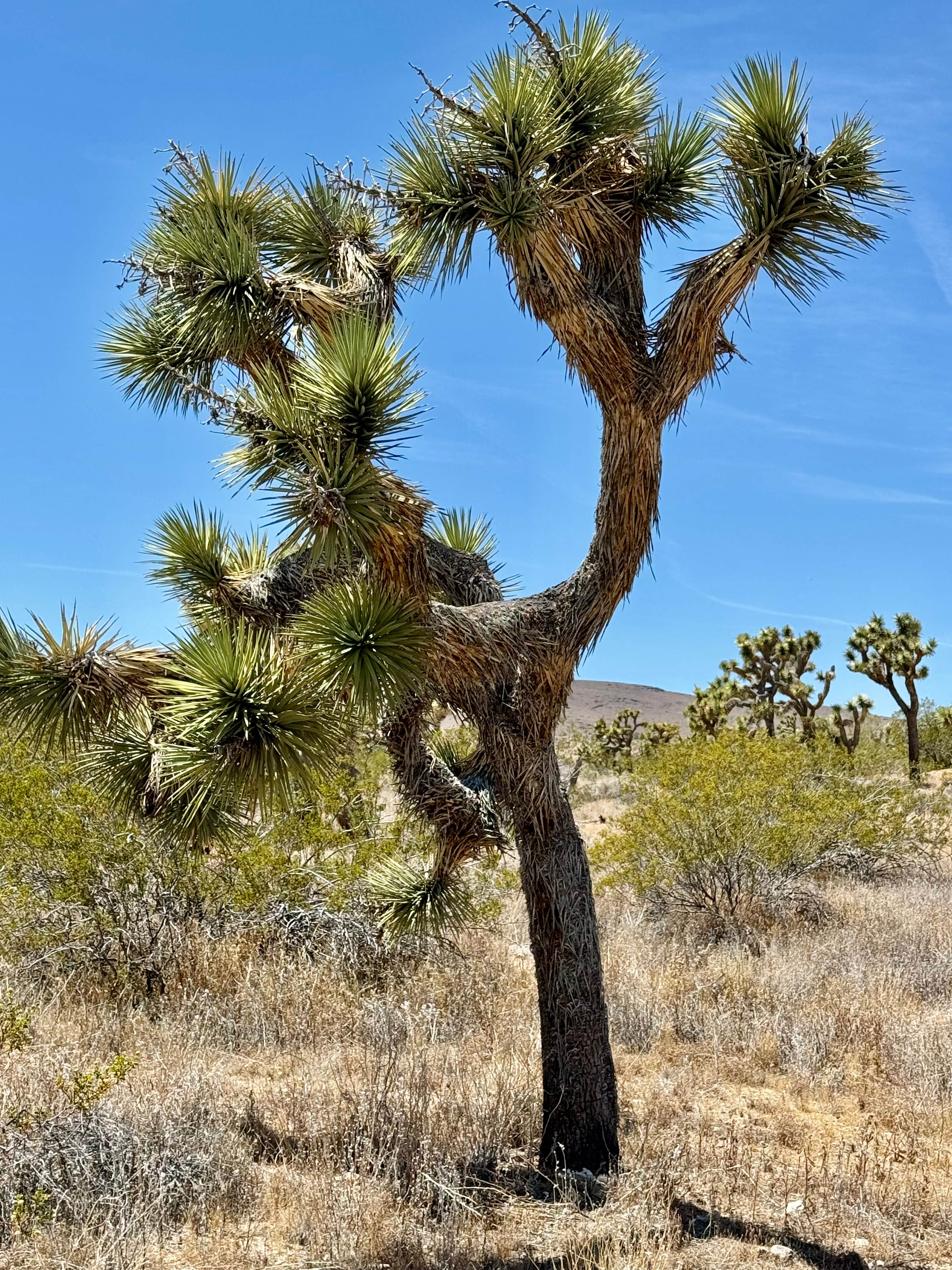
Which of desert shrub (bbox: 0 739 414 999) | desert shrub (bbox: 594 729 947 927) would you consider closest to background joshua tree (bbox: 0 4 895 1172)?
desert shrub (bbox: 0 739 414 999)

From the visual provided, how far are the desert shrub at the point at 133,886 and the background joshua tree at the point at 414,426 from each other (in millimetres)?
2359

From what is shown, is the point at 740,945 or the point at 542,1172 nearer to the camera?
the point at 542,1172

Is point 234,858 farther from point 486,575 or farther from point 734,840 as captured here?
point 734,840

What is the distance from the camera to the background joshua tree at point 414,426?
4.31 m

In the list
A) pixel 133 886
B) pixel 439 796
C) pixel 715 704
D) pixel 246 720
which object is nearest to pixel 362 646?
pixel 246 720

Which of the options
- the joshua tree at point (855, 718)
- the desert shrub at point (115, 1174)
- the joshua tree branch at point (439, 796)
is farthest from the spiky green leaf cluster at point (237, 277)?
the joshua tree at point (855, 718)

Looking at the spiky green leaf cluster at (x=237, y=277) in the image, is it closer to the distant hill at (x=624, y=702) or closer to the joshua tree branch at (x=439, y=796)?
the joshua tree branch at (x=439, y=796)

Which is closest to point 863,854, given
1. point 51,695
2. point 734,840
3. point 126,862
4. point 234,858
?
point 734,840

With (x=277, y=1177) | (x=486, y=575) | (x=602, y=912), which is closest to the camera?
(x=277, y=1177)

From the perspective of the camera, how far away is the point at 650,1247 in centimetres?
444

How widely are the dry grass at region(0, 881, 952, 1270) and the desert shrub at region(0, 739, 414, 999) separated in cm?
23

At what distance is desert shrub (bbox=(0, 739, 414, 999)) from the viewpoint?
7859mm

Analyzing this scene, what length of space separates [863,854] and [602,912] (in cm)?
359

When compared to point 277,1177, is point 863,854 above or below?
above
